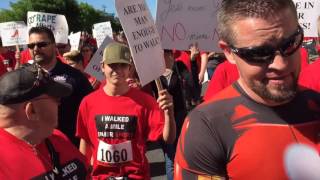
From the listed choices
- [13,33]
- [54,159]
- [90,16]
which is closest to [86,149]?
[54,159]

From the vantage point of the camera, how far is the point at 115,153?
12.2 ft

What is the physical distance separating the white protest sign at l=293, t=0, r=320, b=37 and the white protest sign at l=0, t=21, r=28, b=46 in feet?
22.0

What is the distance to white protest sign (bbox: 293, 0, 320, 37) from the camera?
4.87 metres

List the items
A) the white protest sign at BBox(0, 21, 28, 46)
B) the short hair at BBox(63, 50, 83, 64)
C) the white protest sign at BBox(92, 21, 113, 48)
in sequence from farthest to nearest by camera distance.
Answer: the white protest sign at BBox(0, 21, 28, 46), the white protest sign at BBox(92, 21, 113, 48), the short hair at BBox(63, 50, 83, 64)

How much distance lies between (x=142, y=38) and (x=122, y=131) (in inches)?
30.8

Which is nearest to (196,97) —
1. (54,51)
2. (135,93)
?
(54,51)

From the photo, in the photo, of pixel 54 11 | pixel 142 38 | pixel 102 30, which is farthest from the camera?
pixel 54 11

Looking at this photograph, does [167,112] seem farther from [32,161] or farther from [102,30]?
[102,30]

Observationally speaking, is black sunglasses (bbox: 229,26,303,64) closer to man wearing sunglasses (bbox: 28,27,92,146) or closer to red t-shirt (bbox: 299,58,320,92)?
red t-shirt (bbox: 299,58,320,92)

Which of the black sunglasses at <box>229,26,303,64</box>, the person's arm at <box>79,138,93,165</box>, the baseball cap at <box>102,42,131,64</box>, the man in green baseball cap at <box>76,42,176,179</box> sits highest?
the black sunglasses at <box>229,26,303,64</box>

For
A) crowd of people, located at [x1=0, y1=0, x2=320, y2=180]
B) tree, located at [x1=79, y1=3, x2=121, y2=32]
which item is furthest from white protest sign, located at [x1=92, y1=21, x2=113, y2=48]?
tree, located at [x1=79, y1=3, x2=121, y2=32]

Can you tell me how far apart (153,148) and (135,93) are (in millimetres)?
4256

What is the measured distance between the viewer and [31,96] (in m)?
2.38

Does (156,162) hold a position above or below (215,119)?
below
